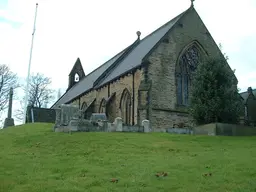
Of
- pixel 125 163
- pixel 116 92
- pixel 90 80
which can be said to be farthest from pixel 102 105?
pixel 125 163

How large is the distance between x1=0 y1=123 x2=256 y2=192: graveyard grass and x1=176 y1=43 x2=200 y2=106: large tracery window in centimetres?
984

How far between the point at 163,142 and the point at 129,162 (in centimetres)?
537

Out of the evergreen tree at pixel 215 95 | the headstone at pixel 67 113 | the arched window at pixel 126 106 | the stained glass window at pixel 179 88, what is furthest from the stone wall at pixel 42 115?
the evergreen tree at pixel 215 95

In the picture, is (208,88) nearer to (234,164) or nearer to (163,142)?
(163,142)

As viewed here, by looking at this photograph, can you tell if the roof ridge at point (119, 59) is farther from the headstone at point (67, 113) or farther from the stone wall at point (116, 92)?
the headstone at point (67, 113)

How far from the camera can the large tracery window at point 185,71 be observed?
29766 mm

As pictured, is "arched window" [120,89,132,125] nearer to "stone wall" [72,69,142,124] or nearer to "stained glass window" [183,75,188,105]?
"stone wall" [72,69,142,124]

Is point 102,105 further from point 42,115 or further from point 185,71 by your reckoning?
point 42,115

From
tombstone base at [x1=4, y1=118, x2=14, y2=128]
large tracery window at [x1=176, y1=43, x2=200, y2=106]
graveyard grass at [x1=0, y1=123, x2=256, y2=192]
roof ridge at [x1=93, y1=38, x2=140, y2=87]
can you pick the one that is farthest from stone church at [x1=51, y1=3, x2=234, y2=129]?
tombstone base at [x1=4, y1=118, x2=14, y2=128]

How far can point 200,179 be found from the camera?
34.6 ft

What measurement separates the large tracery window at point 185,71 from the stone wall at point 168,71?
613 mm

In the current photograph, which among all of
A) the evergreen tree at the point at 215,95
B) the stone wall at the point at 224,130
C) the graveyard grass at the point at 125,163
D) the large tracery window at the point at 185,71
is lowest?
the graveyard grass at the point at 125,163

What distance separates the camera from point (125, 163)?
1288 cm

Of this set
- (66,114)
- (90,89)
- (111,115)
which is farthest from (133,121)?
(90,89)
